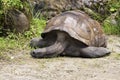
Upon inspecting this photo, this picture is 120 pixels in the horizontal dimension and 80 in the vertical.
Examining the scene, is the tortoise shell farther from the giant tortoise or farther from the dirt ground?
the dirt ground

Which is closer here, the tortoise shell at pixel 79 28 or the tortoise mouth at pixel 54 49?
the tortoise mouth at pixel 54 49

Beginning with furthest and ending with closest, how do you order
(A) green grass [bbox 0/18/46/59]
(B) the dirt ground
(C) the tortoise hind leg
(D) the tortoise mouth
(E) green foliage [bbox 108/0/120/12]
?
1. (E) green foliage [bbox 108/0/120/12]
2. (A) green grass [bbox 0/18/46/59]
3. (C) the tortoise hind leg
4. (D) the tortoise mouth
5. (B) the dirt ground

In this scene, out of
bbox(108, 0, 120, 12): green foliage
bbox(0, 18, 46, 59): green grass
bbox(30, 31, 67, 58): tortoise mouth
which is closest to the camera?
bbox(30, 31, 67, 58): tortoise mouth

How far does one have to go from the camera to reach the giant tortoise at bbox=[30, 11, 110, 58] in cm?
581

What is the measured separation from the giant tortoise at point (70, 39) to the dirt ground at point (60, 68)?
12 centimetres

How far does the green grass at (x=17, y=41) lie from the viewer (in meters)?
6.18

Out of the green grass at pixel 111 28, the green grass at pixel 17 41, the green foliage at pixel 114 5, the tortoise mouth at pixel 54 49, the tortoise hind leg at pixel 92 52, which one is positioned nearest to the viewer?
the tortoise mouth at pixel 54 49

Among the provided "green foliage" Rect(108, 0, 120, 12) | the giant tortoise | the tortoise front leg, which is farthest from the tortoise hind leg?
Answer: "green foliage" Rect(108, 0, 120, 12)

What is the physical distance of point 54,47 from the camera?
584cm

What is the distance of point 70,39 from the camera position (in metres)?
5.93

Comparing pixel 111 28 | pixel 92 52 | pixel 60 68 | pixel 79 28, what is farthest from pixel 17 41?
pixel 111 28

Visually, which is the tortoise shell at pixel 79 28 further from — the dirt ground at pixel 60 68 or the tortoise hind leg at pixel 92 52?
the dirt ground at pixel 60 68

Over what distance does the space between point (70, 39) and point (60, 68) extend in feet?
2.71

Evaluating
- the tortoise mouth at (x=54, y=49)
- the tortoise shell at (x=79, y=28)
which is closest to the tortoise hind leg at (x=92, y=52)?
the tortoise shell at (x=79, y=28)
